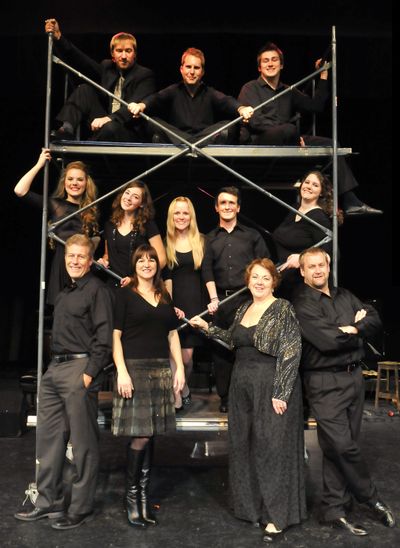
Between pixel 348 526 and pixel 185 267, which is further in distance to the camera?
pixel 185 267

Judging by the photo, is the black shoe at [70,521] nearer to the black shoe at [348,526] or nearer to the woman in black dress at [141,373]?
the woman in black dress at [141,373]

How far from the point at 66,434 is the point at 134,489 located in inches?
23.3

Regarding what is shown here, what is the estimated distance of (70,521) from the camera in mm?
4035

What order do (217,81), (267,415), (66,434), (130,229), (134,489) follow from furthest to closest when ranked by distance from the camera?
(217,81) < (130,229) < (66,434) < (134,489) < (267,415)

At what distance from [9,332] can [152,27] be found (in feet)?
20.2

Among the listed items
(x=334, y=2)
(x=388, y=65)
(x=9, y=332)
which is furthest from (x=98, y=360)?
(x=9, y=332)

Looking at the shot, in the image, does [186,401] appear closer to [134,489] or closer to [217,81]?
[134,489]

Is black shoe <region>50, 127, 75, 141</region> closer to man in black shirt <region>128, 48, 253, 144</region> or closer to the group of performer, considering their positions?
man in black shirt <region>128, 48, 253, 144</region>

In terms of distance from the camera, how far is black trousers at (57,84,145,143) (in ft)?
16.2

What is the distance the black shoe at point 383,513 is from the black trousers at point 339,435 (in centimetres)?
8

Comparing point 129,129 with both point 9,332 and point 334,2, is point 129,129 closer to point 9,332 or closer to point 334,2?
point 334,2

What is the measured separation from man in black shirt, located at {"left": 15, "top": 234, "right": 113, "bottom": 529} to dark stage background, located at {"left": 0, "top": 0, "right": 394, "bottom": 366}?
5.57 ft

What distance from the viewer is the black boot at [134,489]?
159 inches

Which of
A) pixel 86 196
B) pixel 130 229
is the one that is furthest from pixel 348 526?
pixel 86 196
